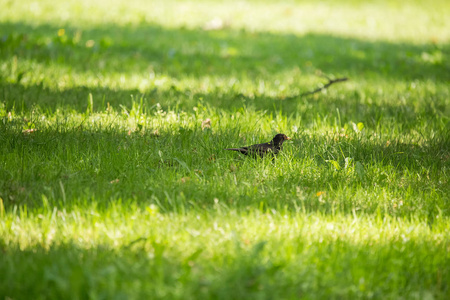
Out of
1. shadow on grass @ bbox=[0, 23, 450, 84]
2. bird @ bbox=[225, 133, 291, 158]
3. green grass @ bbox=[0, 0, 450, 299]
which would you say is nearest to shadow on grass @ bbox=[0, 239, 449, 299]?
green grass @ bbox=[0, 0, 450, 299]

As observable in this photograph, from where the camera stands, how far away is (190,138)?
3734 millimetres

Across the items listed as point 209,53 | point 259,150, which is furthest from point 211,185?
point 209,53

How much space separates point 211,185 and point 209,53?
602 centimetres

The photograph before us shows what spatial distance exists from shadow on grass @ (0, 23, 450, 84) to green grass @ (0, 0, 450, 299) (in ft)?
0.34

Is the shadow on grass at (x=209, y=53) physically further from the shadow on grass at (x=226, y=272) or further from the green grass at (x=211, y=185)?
the shadow on grass at (x=226, y=272)

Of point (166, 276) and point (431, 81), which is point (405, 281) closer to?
point (166, 276)

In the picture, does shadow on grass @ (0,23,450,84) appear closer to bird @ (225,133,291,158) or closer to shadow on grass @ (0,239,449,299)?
bird @ (225,133,291,158)

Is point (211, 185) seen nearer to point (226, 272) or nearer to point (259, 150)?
point (259, 150)

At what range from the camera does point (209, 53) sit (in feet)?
27.4

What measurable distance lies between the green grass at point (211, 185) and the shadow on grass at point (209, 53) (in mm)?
105

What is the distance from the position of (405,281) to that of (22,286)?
1896mm

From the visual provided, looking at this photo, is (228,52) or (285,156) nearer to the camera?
(285,156)

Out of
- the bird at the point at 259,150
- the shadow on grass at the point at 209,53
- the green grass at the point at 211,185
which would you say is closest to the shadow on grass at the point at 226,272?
the green grass at the point at 211,185

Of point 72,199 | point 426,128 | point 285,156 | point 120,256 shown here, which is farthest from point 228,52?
point 120,256
